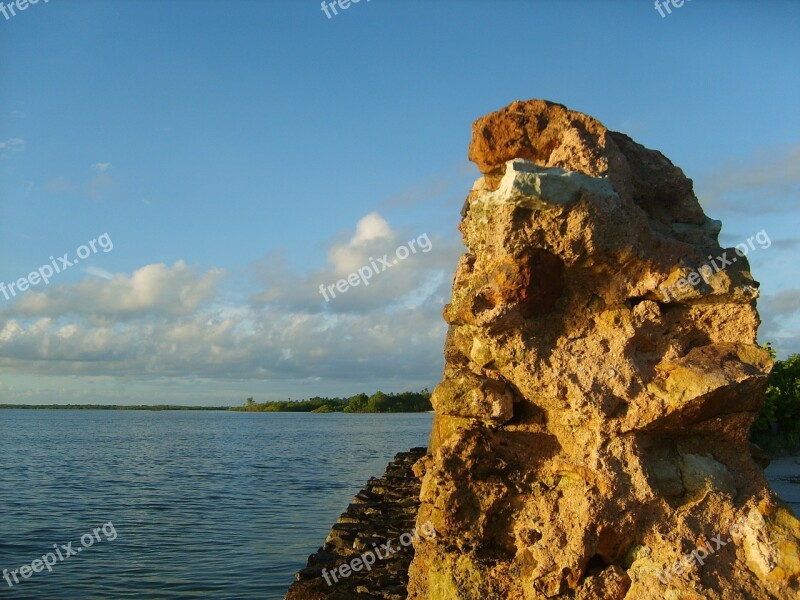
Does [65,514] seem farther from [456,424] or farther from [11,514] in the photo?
[456,424]

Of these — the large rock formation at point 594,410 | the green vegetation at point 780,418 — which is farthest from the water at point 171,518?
the green vegetation at point 780,418

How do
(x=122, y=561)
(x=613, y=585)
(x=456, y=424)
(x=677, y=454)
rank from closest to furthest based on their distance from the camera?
1. (x=613, y=585)
2. (x=677, y=454)
3. (x=456, y=424)
4. (x=122, y=561)

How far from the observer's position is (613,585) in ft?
17.7

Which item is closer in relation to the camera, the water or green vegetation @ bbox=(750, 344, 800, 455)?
the water

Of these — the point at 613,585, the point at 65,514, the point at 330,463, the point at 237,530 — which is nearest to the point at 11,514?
the point at 65,514

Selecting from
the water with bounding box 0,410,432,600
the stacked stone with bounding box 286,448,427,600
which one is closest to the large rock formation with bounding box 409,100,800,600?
the stacked stone with bounding box 286,448,427,600

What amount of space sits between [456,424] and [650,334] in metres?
1.79

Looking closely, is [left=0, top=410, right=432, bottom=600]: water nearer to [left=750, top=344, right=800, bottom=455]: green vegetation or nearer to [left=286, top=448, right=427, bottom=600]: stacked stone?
[left=286, top=448, right=427, bottom=600]: stacked stone

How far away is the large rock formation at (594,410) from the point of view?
5461 millimetres

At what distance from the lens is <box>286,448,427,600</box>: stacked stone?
31.1ft

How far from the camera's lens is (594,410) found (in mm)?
5652

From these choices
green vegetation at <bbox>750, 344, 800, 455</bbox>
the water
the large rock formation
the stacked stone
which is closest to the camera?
the large rock formation

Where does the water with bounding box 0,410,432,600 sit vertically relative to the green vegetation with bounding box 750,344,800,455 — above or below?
below

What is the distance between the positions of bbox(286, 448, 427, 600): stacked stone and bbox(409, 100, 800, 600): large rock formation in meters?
3.39
